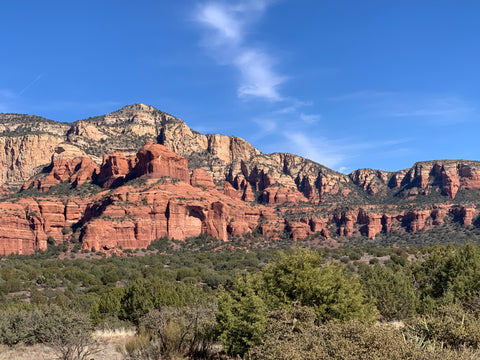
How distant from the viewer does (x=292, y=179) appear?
174 m

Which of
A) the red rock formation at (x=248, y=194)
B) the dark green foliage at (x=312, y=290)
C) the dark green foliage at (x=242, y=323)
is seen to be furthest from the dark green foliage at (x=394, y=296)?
the red rock formation at (x=248, y=194)

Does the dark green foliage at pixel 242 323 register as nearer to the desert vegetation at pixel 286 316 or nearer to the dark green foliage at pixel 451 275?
the desert vegetation at pixel 286 316

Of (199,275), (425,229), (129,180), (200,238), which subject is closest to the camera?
(199,275)

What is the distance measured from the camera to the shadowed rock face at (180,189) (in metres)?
99.7

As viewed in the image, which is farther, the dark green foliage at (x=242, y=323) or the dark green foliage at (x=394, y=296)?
the dark green foliage at (x=394, y=296)

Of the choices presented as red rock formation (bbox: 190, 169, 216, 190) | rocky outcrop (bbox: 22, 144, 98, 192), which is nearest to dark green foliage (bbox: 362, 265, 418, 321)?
red rock formation (bbox: 190, 169, 216, 190)

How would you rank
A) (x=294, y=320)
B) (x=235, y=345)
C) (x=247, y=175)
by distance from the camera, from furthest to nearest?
(x=247, y=175) < (x=235, y=345) < (x=294, y=320)

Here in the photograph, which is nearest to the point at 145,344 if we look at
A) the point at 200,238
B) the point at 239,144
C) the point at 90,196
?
the point at 200,238

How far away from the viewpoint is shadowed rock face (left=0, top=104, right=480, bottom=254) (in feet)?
327

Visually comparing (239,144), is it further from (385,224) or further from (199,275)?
(199,275)

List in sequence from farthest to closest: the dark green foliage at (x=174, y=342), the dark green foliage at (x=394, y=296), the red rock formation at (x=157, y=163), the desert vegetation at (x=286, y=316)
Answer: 1. the red rock formation at (x=157, y=163)
2. the dark green foliage at (x=394, y=296)
3. the dark green foliage at (x=174, y=342)
4. the desert vegetation at (x=286, y=316)

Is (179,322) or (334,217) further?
(334,217)

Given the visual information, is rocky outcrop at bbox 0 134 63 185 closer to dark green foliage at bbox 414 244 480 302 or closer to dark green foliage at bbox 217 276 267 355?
dark green foliage at bbox 414 244 480 302

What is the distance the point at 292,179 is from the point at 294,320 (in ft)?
528
